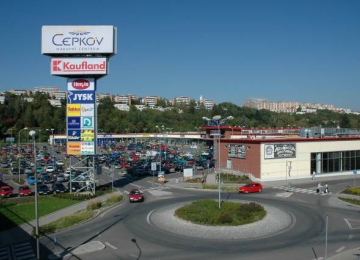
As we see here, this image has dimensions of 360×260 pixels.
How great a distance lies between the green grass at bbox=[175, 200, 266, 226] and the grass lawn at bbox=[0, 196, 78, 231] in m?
12.5

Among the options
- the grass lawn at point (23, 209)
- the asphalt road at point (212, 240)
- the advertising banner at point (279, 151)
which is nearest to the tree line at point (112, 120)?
the advertising banner at point (279, 151)

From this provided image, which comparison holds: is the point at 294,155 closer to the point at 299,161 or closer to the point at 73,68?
the point at 299,161

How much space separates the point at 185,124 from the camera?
166250 millimetres

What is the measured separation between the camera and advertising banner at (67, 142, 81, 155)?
137ft

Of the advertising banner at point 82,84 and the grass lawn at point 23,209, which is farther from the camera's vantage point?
the advertising banner at point 82,84

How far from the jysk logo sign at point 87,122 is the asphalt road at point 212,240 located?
1156 centimetres

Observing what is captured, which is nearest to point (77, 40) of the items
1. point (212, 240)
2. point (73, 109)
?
point (73, 109)

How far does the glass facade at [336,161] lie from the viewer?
54.4 m

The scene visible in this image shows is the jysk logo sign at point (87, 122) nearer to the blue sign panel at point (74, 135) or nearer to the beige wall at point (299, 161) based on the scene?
the blue sign panel at point (74, 135)

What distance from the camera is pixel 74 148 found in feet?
137

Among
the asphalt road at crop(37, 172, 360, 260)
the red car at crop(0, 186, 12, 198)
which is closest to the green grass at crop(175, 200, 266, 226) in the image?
the asphalt road at crop(37, 172, 360, 260)

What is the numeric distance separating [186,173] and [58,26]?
85.2 ft

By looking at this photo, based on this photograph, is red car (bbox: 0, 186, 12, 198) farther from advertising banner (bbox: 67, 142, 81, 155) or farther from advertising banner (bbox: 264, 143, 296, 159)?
advertising banner (bbox: 264, 143, 296, 159)

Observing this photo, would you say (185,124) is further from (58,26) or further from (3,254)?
(3,254)
